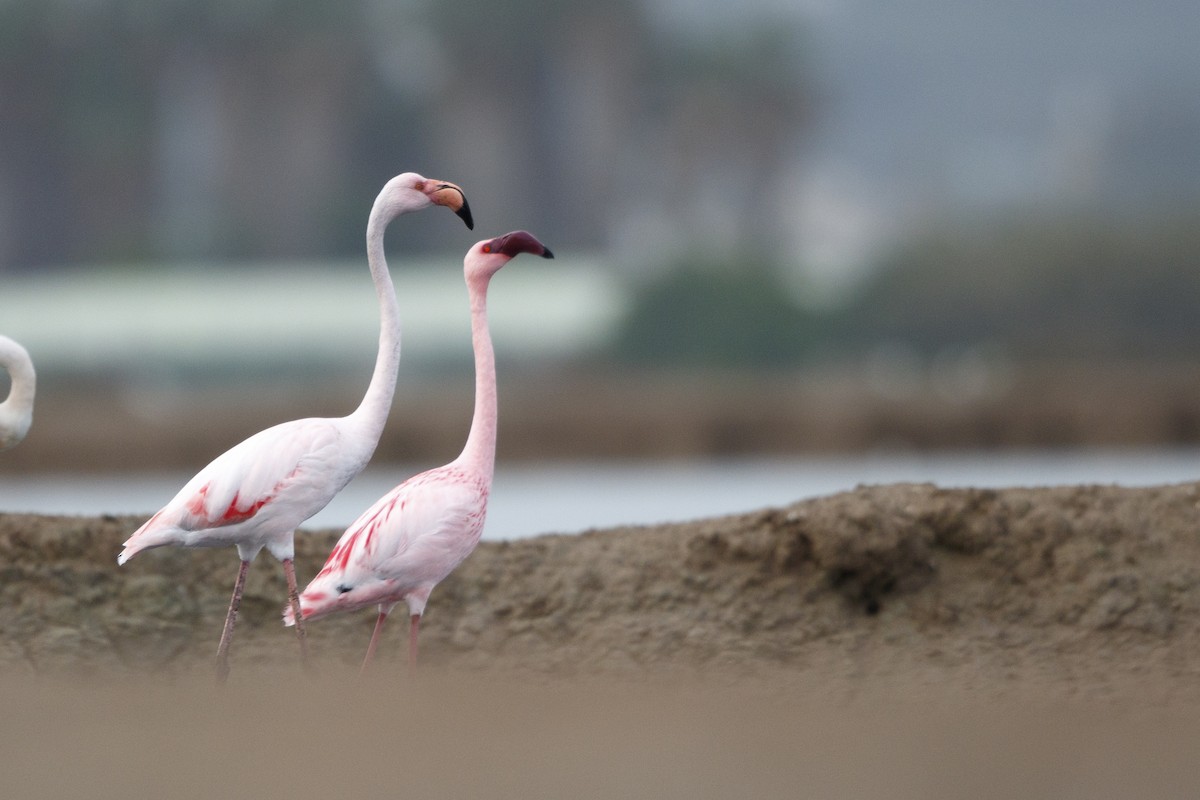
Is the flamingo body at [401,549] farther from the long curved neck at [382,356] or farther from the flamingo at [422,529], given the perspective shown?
the long curved neck at [382,356]

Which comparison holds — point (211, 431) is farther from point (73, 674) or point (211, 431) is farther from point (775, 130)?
point (775, 130)

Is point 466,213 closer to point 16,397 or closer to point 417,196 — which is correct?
point 417,196

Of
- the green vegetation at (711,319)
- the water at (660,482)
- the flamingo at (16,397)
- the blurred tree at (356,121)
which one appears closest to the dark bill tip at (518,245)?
the flamingo at (16,397)

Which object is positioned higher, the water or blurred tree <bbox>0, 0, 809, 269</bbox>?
blurred tree <bbox>0, 0, 809, 269</bbox>

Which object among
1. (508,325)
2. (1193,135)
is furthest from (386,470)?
(1193,135)

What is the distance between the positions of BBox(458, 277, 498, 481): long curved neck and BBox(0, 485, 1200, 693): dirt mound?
57.7 inches

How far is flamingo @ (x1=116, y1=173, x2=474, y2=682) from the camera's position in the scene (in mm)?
5988

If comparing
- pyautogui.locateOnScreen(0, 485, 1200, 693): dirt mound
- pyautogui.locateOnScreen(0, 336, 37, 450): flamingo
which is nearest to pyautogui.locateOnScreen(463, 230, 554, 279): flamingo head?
pyautogui.locateOnScreen(0, 336, 37, 450): flamingo

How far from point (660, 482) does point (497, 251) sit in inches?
584

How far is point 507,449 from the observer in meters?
25.7

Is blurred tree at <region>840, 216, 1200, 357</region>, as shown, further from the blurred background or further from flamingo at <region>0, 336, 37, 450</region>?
flamingo at <region>0, 336, 37, 450</region>

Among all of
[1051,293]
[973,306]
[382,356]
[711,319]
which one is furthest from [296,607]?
[1051,293]

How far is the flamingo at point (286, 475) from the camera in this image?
236 inches

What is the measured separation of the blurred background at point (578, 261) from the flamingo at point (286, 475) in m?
9.23
